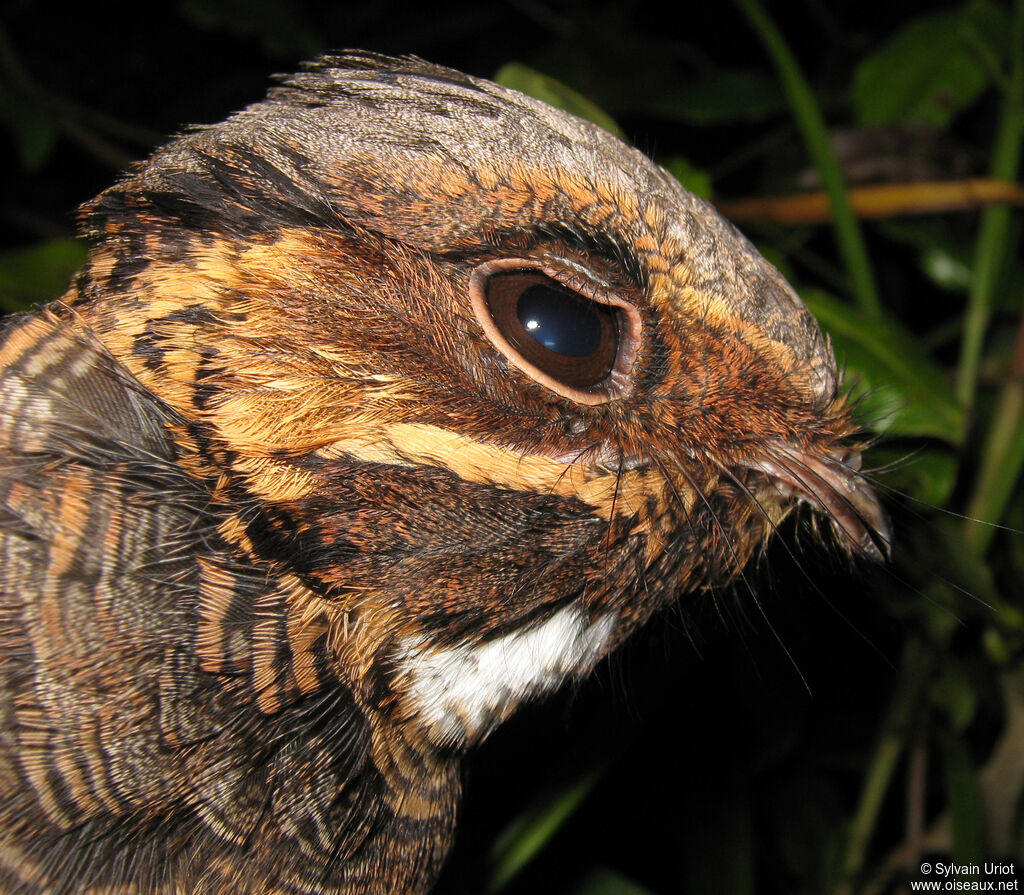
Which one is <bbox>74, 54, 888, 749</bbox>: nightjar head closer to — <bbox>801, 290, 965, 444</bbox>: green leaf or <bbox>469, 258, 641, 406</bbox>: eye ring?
<bbox>469, 258, 641, 406</bbox>: eye ring

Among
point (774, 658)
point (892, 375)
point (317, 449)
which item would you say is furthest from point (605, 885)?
point (317, 449)

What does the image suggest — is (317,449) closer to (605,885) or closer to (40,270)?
(40,270)

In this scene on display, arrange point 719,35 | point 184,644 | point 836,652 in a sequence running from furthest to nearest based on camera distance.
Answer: point 719,35, point 836,652, point 184,644

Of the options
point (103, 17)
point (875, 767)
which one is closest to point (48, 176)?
point (103, 17)

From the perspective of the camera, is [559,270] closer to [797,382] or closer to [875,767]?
[797,382]

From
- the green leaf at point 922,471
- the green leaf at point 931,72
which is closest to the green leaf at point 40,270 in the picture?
the green leaf at point 922,471

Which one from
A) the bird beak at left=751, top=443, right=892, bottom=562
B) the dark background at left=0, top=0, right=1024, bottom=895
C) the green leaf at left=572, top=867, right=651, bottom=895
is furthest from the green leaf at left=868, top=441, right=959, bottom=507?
the green leaf at left=572, top=867, right=651, bottom=895
